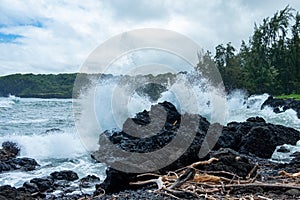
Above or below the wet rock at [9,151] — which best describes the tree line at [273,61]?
above

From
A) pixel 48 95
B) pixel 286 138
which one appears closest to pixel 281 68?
pixel 286 138

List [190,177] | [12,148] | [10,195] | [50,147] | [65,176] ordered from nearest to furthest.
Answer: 1. [190,177]
2. [10,195]
3. [65,176]
4. [12,148]
5. [50,147]

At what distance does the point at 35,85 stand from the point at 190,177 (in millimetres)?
78974

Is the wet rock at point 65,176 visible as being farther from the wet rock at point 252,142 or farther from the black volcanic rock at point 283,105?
the black volcanic rock at point 283,105

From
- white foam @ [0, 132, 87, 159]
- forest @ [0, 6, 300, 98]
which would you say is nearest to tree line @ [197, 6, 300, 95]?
forest @ [0, 6, 300, 98]

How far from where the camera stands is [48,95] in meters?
76.3

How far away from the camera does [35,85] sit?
79.4 metres

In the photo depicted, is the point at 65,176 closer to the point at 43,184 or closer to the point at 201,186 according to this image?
the point at 43,184

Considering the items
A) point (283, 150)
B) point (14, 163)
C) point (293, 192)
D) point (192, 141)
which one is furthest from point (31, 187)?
point (283, 150)

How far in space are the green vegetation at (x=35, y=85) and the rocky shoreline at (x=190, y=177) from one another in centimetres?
6302

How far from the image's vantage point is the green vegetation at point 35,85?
7469 cm

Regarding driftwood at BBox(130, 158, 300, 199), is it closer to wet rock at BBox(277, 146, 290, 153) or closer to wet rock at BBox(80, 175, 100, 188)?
wet rock at BBox(80, 175, 100, 188)

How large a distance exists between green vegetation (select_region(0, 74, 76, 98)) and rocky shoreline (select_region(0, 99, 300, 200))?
63016 millimetres

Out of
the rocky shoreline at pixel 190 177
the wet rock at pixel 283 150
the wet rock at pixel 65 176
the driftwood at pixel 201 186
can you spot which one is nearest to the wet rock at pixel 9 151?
the rocky shoreline at pixel 190 177
